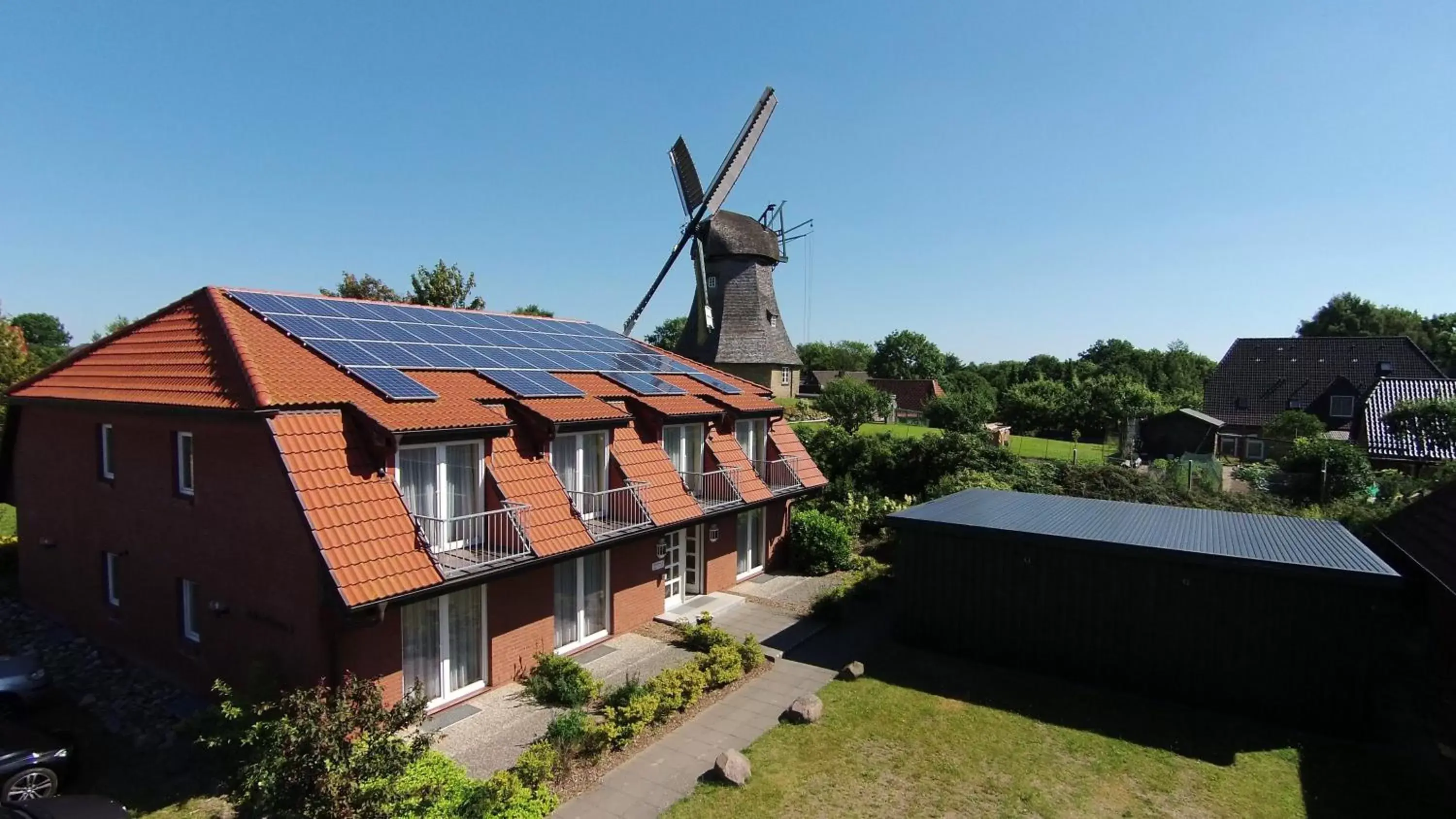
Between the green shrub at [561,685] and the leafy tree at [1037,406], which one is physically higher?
the leafy tree at [1037,406]

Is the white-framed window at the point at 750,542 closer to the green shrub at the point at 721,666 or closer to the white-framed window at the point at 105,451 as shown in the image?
the green shrub at the point at 721,666

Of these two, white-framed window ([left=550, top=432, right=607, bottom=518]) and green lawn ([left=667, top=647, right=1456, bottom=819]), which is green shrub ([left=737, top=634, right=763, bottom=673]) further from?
white-framed window ([left=550, top=432, right=607, bottom=518])

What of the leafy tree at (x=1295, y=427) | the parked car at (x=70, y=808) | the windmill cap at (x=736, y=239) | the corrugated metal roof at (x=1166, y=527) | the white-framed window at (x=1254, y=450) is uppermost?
the windmill cap at (x=736, y=239)

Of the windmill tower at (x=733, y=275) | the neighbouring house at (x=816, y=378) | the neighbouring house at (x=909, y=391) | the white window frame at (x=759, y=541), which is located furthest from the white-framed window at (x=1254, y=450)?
the neighbouring house at (x=816, y=378)

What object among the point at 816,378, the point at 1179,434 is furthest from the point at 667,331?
the point at 1179,434

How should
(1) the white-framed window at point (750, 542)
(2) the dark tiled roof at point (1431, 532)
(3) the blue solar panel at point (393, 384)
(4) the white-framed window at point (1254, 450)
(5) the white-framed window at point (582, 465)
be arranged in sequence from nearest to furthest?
1. (2) the dark tiled roof at point (1431, 532)
2. (3) the blue solar panel at point (393, 384)
3. (5) the white-framed window at point (582, 465)
4. (1) the white-framed window at point (750, 542)
5. (4) the white-framed window at point (1254, 450)

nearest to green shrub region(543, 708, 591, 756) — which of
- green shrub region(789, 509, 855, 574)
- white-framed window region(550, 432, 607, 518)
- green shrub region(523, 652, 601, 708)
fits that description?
green shrub region(523, 652, 601, 708)
